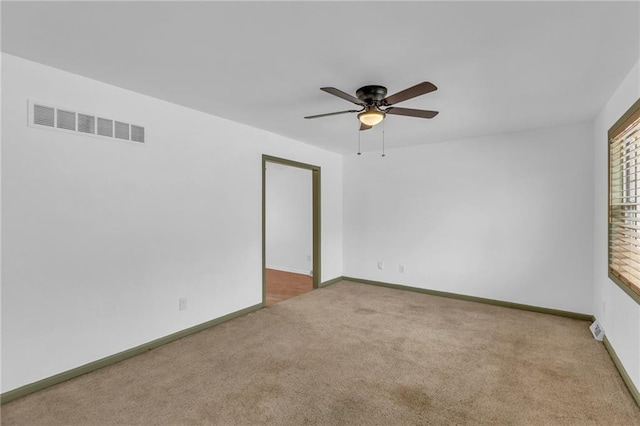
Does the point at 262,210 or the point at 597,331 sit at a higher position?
the point at 262,210

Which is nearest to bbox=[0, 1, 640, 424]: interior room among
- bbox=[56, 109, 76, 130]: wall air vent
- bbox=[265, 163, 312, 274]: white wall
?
bbox=[56, 109, 76, 130]: wall air vent

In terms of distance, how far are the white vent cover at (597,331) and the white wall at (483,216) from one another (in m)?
0.42

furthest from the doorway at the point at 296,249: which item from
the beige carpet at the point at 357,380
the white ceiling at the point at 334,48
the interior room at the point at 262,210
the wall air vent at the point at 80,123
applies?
the white ceiling at the point at 334,48

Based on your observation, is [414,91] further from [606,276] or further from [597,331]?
[597,331]

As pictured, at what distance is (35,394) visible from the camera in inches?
90.2

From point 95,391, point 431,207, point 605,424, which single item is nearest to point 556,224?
point 431,207

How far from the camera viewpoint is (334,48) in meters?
2.07

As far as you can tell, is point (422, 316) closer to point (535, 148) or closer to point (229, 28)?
point (535, 148)

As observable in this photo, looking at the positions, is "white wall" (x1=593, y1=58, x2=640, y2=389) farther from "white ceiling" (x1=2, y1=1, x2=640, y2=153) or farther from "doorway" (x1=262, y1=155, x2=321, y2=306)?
"doorway" (x1=262, y1=155, x2=321, y2=306)

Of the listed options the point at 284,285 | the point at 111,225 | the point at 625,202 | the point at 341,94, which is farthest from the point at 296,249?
the point at 625,202

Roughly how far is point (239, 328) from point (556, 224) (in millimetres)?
4100

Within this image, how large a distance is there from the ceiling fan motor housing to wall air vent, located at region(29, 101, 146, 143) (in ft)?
6.80

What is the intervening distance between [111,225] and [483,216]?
453 cm

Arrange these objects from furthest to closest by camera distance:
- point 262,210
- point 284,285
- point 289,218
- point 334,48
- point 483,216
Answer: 1. point 289,218
2. point 284,285
3. point 483,216
4. point 262,210
5. point 334,48
